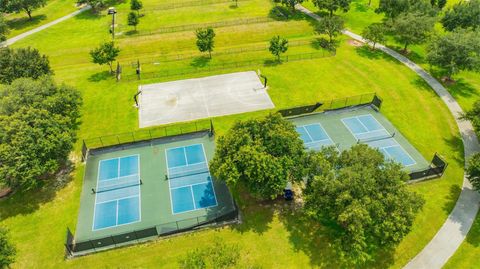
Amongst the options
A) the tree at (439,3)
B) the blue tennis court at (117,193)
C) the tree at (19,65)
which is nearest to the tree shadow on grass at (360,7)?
the tree at (439,3)

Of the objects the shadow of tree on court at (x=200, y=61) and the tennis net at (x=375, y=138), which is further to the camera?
the shadow of tree on court at (x=200, y=61)

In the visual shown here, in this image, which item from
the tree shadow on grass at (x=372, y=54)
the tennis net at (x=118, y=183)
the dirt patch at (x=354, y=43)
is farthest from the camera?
the dirt patch at (x=354, y=43)

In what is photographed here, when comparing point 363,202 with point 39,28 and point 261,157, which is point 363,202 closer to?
point 261,157

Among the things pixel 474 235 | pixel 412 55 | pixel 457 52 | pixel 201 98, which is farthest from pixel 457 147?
pixel 201 98

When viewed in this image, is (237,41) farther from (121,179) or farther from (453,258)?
(453,258)

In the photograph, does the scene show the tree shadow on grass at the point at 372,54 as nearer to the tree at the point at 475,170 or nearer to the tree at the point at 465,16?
the tree at the point at 465,16

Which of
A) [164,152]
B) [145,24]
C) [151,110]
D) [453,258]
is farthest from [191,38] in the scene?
[453,258]

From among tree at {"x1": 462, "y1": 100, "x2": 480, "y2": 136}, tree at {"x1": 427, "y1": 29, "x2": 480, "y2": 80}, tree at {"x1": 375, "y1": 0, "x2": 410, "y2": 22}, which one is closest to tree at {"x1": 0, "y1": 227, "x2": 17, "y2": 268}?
tree at {"x1": 462, "y1": 100, "x2": 480, "y2": 136}
